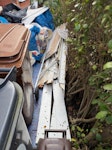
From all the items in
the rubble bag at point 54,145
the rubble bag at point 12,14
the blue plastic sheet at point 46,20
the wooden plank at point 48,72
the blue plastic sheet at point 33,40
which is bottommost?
the rubble bag at point 54,145

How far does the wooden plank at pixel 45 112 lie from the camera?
2.64 meters

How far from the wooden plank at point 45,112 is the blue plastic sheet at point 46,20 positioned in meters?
2.55

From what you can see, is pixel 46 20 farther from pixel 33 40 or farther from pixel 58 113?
pixel 58 113

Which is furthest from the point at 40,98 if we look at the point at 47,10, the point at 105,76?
the point at 47,10

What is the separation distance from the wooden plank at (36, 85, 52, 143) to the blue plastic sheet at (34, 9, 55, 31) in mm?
2548

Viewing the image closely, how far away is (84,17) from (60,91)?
1.17m

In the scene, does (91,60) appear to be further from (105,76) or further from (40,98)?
(40,98)

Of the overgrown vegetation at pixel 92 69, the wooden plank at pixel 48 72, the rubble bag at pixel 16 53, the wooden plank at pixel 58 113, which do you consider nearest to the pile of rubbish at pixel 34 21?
the wooden plank at pixel 48 72

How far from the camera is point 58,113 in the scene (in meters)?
2.89

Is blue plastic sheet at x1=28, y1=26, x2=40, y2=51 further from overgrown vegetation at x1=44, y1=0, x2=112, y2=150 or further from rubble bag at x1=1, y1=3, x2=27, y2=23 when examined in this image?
overgrown vegetation at x1=44, y1=0, x2=112, y2=150

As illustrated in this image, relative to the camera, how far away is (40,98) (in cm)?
332

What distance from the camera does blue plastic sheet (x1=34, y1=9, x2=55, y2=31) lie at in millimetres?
5538

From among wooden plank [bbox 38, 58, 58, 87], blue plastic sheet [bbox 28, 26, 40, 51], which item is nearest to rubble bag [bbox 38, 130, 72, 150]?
wooden plank [bbox 38, 58, 58, 87]

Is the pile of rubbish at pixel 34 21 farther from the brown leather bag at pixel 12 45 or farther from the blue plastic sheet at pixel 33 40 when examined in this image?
the brown leather bag at pixel 12 45
